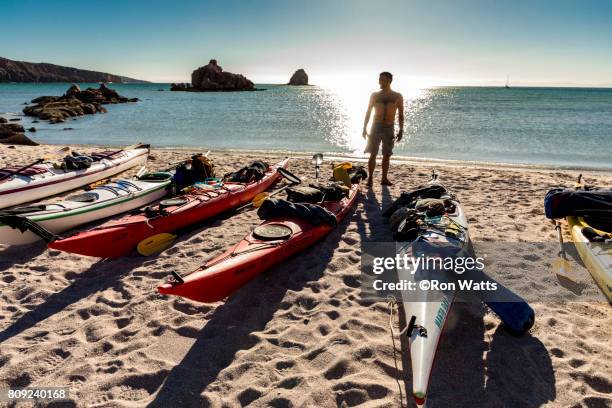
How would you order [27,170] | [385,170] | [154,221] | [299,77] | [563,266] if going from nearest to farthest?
[563,266] < [154,221] < [27,170] < [385,170] < [299,77]

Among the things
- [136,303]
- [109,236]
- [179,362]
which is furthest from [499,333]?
[109,236]

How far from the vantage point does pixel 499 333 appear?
3512 mm

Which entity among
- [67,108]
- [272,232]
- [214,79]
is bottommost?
[272,232]

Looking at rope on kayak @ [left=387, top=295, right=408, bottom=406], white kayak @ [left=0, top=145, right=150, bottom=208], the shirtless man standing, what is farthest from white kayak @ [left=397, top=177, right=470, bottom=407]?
white kayak @ [left=0, top=145, right=150, bottom=208]

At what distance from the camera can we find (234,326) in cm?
371

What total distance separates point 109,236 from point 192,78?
4184 inches

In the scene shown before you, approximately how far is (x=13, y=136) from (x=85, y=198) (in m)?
12.9

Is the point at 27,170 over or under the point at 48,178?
over

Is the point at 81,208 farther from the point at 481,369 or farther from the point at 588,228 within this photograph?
the point at 588,228

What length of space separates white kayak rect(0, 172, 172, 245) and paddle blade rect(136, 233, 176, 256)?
4.30 feet

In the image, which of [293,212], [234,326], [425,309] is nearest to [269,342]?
[234,326]

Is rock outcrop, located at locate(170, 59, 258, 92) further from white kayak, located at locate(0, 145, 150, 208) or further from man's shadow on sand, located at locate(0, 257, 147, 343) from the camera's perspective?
man's shadow on sand, located at locate(0, 257, 147, 343)

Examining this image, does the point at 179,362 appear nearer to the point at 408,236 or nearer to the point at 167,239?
the point at 167,239

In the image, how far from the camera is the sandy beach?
9.39ft
